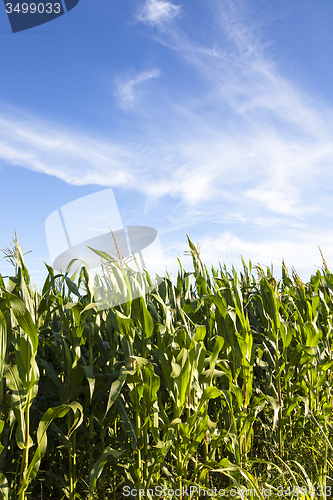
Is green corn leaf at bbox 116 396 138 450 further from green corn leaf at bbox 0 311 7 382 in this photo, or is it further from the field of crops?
green corn leaf at bbox 0 311 7 382

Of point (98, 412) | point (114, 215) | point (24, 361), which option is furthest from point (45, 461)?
point (114, 215)

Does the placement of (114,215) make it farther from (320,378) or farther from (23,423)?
(320,378)

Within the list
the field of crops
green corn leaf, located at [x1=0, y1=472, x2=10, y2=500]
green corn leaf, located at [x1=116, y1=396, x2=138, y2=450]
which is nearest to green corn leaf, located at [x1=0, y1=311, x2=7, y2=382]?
the field of crops

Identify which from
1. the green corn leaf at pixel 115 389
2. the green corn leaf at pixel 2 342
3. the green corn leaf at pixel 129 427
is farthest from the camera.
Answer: the green corn leaf at pixel 129 427

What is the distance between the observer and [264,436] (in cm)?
276

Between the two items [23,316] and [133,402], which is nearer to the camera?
[23,316]

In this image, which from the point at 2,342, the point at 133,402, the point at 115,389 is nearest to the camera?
the point at 2,342

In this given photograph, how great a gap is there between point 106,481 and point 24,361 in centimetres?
118

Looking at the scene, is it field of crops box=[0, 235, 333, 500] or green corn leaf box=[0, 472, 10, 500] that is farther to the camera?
field of crops box=[0, 235, 333, 500]

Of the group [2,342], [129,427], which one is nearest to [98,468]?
[129,427]

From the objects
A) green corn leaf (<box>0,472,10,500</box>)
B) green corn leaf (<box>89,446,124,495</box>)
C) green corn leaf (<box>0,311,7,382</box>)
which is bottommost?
green corn leaf (<box>89,446,124,495</box>)

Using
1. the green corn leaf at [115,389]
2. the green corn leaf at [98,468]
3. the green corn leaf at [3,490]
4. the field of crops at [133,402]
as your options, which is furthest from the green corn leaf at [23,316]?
the green corn leaf at [98,468]

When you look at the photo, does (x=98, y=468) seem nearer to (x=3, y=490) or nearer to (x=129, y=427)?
(x=129, y=427)

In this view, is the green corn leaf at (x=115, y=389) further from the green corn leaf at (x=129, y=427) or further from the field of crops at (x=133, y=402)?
the green corn leaf at (x=129, y=427)
